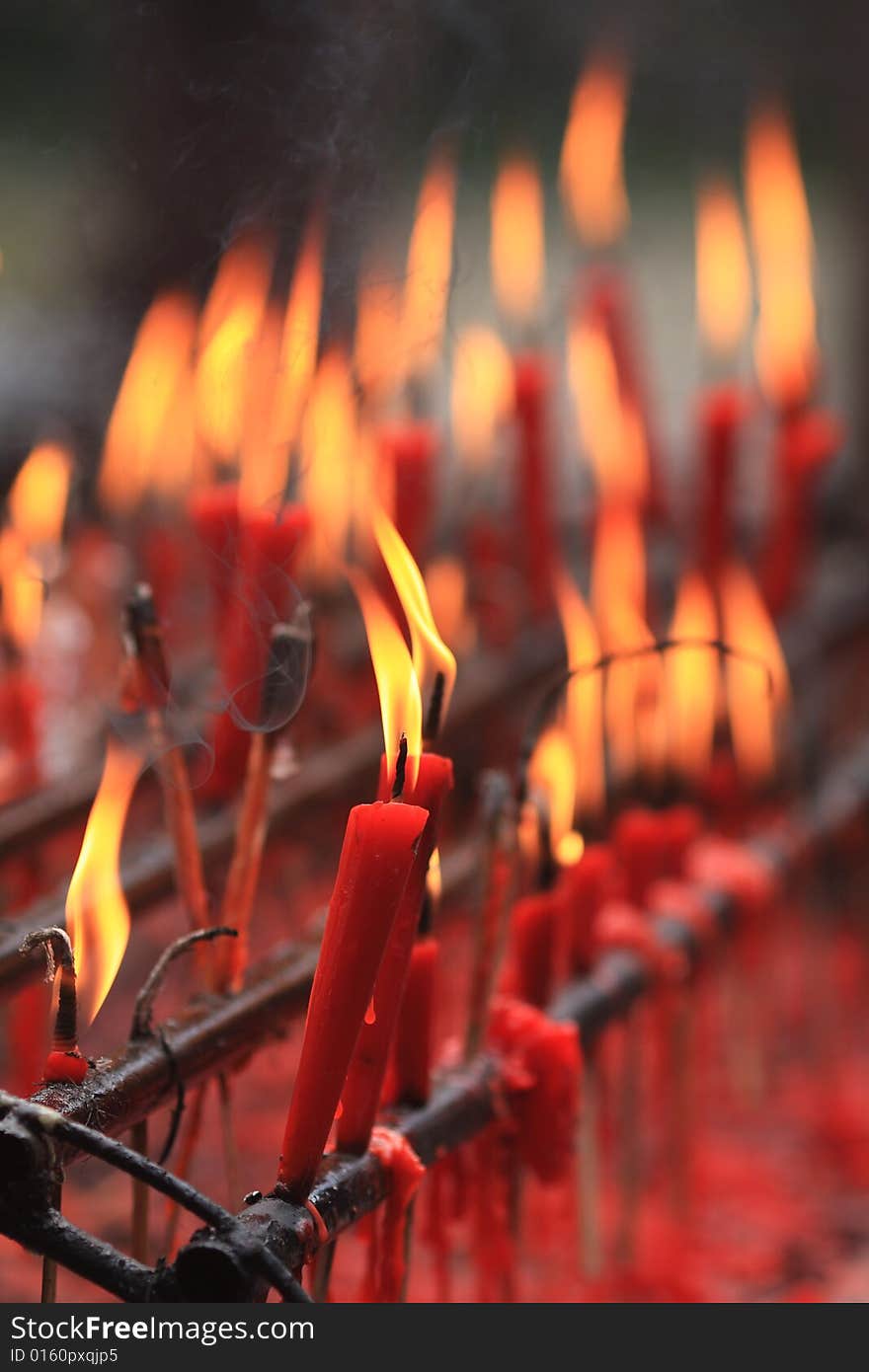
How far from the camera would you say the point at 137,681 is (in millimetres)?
2092

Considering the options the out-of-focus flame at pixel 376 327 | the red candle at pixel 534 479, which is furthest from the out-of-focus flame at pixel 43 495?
the red candle at pixel 534 479

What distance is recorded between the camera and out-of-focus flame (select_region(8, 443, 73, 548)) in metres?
3.14

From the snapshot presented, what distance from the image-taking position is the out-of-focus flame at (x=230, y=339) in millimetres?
2383

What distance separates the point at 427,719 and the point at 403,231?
6.34 feet

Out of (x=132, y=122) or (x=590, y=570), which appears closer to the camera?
(x=132, y=122)

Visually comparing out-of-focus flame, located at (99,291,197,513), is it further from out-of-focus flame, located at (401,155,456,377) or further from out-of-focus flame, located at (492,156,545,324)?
out-of-focus flame, located at (492,156,545,324)

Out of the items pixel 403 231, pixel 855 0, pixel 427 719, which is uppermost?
pixel 855 0

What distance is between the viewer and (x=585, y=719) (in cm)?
301

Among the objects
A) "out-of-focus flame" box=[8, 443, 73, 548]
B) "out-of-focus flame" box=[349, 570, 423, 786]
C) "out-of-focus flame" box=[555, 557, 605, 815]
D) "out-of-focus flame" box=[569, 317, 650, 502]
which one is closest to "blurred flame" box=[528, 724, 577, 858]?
"out-of-focus flame" box=[555, 557, 605, 815]

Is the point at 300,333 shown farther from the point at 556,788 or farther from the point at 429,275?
the point at 556,788

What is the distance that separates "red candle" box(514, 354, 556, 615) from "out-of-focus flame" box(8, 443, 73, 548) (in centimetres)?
117

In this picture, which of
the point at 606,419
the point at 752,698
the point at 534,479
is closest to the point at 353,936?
the point at 752,698
